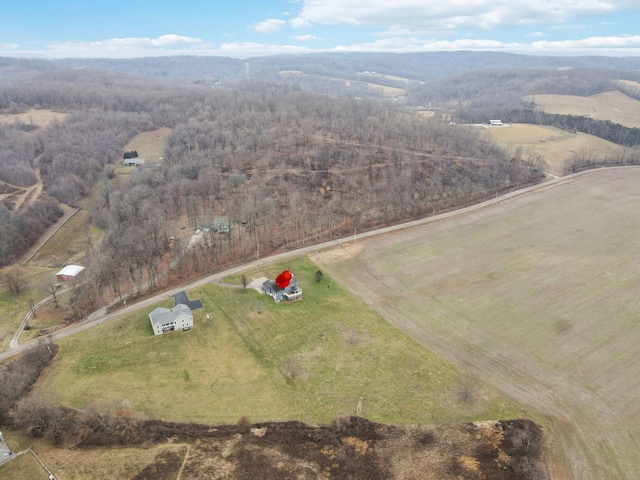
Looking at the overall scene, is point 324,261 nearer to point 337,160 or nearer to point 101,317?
point 101,317

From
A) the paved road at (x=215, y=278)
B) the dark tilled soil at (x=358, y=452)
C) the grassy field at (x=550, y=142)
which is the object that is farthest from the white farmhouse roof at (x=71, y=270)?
the grassy field at (x=550, y=142)

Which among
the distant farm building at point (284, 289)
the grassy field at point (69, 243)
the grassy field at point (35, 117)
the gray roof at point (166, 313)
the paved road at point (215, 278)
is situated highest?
the grassy field at point (35, 117)

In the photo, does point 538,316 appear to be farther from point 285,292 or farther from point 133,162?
point 133,162

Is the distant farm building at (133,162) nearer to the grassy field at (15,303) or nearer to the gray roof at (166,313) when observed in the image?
the grassy field at (15,303)

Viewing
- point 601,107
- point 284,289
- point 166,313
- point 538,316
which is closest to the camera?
point 166,313

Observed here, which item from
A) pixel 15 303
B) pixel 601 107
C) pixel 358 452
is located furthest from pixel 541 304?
pixel 601 107

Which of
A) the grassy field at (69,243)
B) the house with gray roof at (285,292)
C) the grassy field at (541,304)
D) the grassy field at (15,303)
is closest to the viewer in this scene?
the grassy field at (541,304)

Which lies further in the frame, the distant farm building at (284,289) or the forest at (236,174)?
the forest at (236,174)

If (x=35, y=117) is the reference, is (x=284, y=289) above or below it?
below
